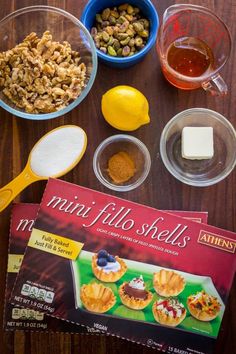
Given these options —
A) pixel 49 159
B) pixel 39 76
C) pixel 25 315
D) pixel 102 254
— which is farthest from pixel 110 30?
pixel 25 315

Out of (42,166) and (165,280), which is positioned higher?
(42,166)

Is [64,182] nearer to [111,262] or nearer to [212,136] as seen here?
[111,262]

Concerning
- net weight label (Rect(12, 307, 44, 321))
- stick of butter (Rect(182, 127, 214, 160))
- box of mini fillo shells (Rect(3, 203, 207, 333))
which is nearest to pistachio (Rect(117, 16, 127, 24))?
stick of butter (Rect(182, 127, 214, 160))

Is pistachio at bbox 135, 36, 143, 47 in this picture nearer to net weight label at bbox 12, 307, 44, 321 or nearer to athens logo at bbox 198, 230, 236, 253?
athens logo at bbox 198, 230, 236, 253

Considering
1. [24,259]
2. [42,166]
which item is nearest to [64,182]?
[42,166]

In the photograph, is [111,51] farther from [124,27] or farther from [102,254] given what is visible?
[102,254]

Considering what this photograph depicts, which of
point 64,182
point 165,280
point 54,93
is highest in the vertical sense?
point 54,93
